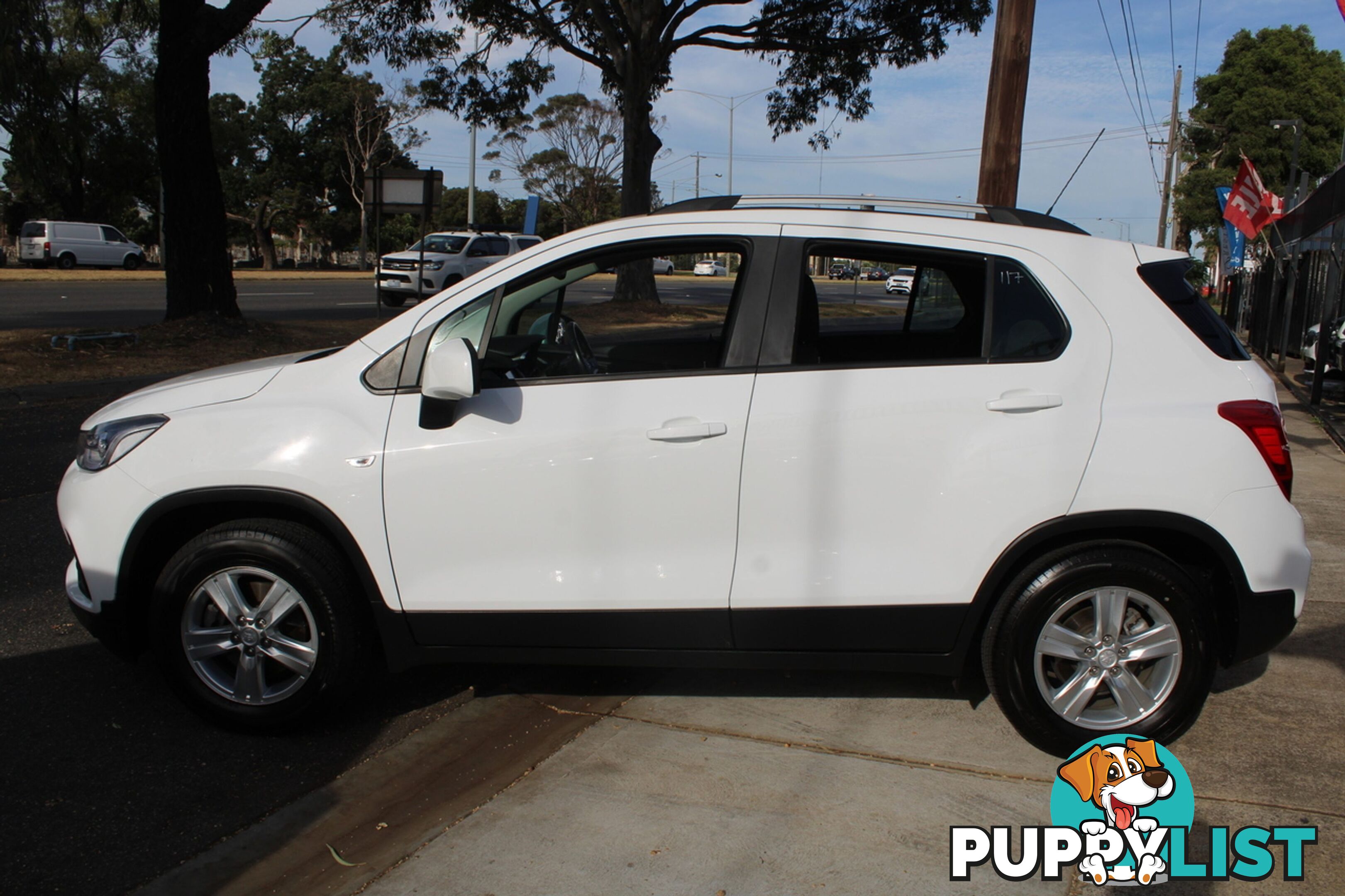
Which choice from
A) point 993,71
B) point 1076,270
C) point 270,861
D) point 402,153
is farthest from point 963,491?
point 402,153

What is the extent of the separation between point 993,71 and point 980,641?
20.2 ft

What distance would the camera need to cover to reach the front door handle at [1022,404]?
3.50 m

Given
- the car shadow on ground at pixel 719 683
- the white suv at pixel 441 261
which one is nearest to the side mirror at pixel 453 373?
the car shadow on ground at pixel 719 683

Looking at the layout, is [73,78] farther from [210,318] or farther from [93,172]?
[210,318]

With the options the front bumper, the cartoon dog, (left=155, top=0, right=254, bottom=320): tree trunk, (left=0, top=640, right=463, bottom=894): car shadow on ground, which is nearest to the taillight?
the cartoon dog

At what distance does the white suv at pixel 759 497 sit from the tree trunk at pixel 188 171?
36.0 feet

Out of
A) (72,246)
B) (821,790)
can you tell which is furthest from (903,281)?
(72,246)

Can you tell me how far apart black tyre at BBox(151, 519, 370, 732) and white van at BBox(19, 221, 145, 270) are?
42224 millimetres

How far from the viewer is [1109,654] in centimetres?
359

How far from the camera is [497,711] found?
412 centimetres

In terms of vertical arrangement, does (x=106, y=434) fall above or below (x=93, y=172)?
below

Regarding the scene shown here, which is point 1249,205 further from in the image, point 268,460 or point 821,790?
point 268,460

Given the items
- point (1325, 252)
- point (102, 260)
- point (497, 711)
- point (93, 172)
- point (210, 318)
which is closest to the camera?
point (497, 711)

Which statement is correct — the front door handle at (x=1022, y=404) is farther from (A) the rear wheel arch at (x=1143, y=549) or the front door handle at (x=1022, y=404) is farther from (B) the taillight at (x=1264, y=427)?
(B) the taillight at (x=1264, y=427)
